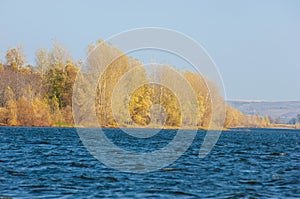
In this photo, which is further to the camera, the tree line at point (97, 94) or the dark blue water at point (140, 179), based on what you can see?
the tree line at point (97, 94)

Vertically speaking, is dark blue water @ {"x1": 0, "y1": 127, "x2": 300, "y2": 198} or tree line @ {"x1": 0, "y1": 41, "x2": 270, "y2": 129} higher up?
tree line @ {"x1": 0, "y1": 41, "x2": 270, "y2": 129}

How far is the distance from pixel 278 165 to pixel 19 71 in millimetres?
83624

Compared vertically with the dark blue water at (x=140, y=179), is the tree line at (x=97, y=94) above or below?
above

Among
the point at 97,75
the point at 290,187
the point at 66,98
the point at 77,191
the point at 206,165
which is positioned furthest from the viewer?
the point at 66,98

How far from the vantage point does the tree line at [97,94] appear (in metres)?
92.7

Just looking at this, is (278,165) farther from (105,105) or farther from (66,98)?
(66,98)

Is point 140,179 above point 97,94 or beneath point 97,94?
beneath

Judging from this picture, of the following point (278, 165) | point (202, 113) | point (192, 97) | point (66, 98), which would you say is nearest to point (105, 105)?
point (66, 98)

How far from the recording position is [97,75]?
88.9 m

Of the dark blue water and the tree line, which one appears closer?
the dark blue water

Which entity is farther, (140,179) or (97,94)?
(97,94)

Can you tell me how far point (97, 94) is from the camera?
90.1 m

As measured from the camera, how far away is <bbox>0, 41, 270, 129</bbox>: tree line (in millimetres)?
92688

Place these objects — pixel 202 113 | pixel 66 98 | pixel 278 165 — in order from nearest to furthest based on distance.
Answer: pixel 278 165, pixel 66 98, pixel 202 113
